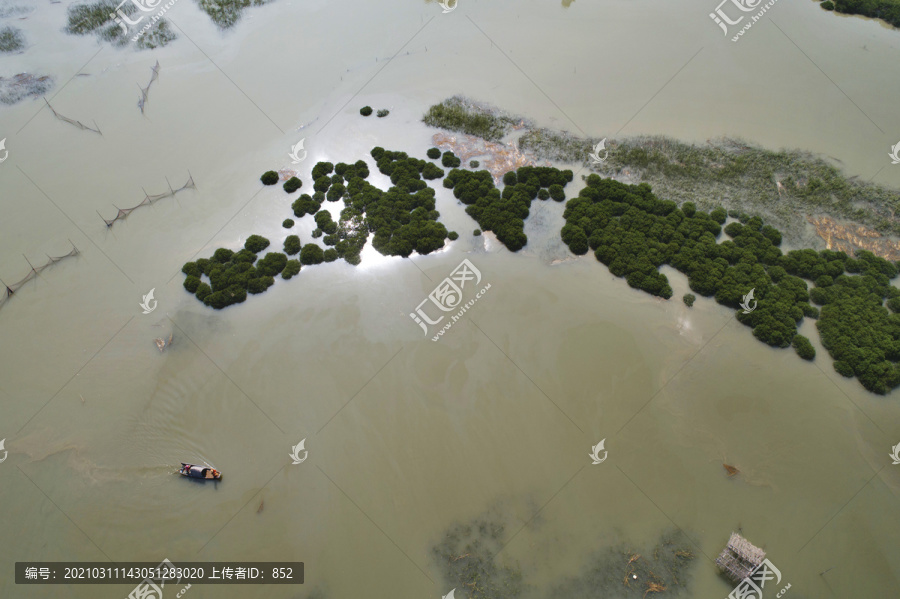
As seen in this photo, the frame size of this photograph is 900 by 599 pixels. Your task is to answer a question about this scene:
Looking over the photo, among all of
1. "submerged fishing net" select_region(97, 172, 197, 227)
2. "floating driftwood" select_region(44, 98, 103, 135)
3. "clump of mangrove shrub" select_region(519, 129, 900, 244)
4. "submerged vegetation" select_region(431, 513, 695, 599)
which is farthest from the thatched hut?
"floating driftwood" select_region(44, 98, 103, 135)

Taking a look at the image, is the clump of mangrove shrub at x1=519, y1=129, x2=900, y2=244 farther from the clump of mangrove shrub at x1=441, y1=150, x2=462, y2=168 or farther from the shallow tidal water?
the clump of mangrove shrub at x1=441, y1=150, x2=462, y2=168

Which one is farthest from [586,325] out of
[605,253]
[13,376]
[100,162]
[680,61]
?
[100,162]

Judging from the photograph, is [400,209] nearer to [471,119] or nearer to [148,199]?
[471,119]

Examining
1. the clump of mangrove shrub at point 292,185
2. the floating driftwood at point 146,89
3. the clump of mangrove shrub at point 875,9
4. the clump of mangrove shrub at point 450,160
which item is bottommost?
the clump of mangrove shrub at point 292,185

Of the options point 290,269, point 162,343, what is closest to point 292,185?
point 290,269

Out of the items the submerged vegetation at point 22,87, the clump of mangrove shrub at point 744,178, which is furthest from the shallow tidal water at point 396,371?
the clump of mangrove shrub at point 744,178

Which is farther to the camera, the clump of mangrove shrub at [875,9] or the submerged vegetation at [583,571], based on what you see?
the clump of mangrove shrub at [875,9]

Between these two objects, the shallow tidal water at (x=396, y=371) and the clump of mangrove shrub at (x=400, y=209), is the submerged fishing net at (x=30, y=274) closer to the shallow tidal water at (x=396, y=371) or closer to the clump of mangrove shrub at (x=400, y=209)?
the shallow tidal water at (x=396, y=371)

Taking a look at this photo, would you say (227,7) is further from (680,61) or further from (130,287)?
(680,61)
